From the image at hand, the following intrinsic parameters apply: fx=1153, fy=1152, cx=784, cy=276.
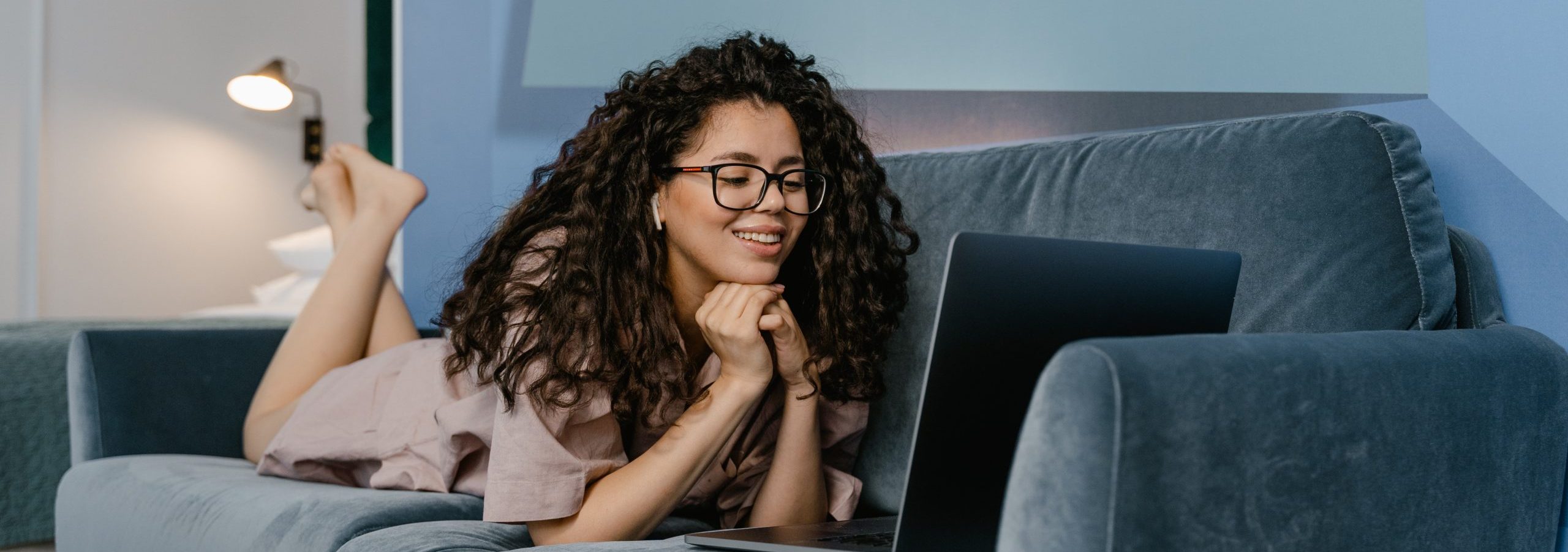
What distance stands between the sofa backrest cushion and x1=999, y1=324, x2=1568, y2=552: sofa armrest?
0.41ft

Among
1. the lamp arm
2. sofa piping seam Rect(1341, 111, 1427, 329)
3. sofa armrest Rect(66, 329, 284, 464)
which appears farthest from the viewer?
the lamp arm

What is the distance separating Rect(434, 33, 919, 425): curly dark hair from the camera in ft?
4.00

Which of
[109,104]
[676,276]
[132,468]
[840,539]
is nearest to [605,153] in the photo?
[676,276]

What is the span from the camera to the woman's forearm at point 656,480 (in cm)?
115

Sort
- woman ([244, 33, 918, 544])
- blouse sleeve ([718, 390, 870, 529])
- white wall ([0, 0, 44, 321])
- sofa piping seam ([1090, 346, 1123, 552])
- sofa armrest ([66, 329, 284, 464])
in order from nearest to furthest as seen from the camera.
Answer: sofa piping seam ([1090, 346, 1123, 552]) < woman ([244, 33, 918, 544]) < blouse sleeve ([718, 390, 870, 529]) < sofa armrest ([66, 329, 284, 464]) < white wall ([0, 0, 44, 321])

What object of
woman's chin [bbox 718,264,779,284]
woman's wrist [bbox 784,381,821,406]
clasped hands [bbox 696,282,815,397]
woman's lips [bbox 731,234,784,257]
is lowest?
woman's wrist [bbox 784,381,821,406]

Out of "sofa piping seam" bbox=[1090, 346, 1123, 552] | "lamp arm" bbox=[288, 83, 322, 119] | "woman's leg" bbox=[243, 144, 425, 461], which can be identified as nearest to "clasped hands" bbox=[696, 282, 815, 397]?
"sofa piping seam" bbox=[1090, 346, 1123, 552]

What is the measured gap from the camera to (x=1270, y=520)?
0.74 m

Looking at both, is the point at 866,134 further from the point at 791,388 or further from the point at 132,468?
the point at 132,468

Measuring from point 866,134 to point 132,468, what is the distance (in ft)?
3.80

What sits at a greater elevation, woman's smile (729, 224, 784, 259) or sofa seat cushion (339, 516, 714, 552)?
woman's smile (729, 224, 784, 259)

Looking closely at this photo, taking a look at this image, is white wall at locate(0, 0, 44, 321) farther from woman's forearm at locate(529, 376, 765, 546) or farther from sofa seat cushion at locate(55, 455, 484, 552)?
woman's forearm at locate(529, 376, 765, 546)

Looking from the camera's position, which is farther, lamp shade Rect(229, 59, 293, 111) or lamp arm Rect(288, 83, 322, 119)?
lamp arm Rect(288, 83, 322, 119)

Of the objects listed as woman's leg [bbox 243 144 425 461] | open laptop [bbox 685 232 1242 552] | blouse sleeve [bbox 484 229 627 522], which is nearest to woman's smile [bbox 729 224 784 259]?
blouse sleeve [bbox 484 229 627 522]
